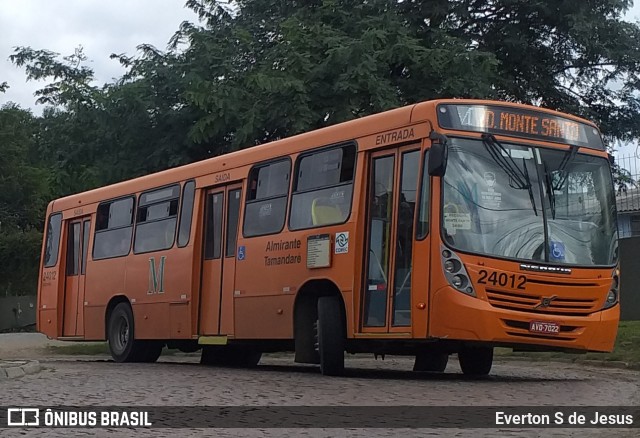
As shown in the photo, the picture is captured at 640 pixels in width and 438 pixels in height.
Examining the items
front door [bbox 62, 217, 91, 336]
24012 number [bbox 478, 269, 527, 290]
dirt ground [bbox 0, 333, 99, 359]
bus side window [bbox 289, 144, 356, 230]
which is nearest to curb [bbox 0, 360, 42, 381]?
bus side window [bbox 289, 144, 356, 230]

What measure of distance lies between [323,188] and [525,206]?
108 inches

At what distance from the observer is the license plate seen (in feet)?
40.5

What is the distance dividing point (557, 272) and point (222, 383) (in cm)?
393

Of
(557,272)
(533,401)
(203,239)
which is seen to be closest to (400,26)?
(203,239)

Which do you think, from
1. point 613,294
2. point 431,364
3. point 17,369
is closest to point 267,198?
point 431,364

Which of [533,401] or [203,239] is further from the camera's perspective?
[203,239]

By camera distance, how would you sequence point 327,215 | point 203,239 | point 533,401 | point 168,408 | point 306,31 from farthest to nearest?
1. point 306,31
2. point 203,239
3. point 327,215
4. point 533,401
5. point 168,408

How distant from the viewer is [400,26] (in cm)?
2225

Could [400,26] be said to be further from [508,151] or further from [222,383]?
[222,383]

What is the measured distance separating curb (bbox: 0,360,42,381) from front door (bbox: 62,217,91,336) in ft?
19.1

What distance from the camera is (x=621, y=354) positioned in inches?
703

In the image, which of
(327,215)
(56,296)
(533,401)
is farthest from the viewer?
(56,296)

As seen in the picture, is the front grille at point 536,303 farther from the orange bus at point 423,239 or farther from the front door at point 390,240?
the front door at point 390,240

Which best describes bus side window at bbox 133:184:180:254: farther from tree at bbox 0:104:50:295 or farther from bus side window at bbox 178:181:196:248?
tree at bbox 0:104:50:295
